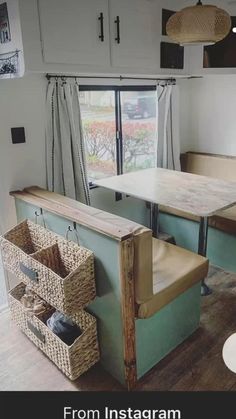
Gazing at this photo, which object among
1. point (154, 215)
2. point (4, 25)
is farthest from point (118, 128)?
point (4, 25)

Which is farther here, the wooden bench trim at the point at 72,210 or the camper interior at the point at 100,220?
the camper interior at the point at 100,220

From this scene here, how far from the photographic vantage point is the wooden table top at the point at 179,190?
6.79 feet

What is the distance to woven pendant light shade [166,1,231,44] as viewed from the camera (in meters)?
1.69

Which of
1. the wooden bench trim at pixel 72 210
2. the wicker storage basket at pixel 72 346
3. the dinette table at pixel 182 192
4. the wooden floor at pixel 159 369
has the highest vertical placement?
the wooden bench trim at pixel 72 210

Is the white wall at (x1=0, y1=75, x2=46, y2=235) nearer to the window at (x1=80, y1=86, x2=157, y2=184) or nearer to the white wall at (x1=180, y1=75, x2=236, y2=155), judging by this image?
the window at (x1=80, y1=86, x2=157, y2=184)

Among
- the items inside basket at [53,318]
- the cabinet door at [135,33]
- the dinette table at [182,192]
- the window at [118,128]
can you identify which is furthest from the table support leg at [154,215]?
the items inside basket at [53,318]

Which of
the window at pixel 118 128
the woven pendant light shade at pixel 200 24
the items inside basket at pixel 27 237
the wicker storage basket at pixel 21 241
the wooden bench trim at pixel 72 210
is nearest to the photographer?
the wooden bench trim at pixel 72 210

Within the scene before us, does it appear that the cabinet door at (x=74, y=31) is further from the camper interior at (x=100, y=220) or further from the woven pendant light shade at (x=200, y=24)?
the woven pendant light shade at (x=200, y=24)

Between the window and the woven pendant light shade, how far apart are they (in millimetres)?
1048

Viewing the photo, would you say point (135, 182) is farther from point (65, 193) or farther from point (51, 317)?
point (51, 317)

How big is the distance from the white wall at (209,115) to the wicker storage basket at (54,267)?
7.48 ft

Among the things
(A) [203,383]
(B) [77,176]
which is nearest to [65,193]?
(B) [77,176]

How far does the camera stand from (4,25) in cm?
184

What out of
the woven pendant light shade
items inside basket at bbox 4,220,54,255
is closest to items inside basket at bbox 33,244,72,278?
items inside basket at bbox 4,220,54,255
